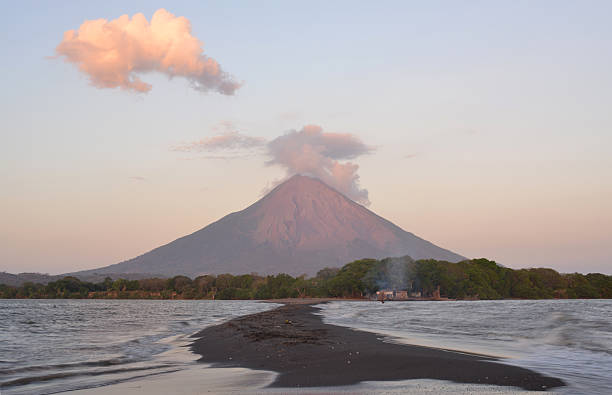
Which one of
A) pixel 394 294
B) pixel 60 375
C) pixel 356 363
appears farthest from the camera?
pixel 394 294

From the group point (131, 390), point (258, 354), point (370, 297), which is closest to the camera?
point (131, 390)

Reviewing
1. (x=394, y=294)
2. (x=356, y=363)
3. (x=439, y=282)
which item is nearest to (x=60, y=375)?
(x=356, y=363)

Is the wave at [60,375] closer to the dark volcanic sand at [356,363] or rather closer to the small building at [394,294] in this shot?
the dark volcanic sand at [356,363]

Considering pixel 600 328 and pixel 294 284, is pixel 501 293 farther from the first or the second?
pixel 600 328

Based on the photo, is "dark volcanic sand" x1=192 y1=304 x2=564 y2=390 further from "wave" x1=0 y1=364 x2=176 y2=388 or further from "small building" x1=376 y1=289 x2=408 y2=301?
"small building" x1=376 y1=289 x2=408 y2=301

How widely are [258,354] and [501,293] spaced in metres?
176

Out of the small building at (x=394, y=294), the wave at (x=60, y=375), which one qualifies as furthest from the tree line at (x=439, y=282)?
the wave at (x=60, y=375)

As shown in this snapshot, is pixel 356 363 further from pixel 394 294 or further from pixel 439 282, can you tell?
pixel 439 282

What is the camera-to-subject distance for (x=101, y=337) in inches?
1068

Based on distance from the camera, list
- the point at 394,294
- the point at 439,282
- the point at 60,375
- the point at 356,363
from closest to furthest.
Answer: the point at 60,375 < the point at 356,363 < the point at 394,294 < the point at 439,282

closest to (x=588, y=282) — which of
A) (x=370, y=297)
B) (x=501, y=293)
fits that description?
(x=501, y=293)

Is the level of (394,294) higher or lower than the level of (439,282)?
lower

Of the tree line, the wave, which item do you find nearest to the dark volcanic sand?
the wave

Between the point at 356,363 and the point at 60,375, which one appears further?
the point at 356,363
